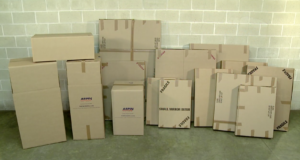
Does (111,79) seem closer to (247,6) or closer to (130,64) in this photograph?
(130,64)

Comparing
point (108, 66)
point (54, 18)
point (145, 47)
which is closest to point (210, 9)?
point (145, 47)

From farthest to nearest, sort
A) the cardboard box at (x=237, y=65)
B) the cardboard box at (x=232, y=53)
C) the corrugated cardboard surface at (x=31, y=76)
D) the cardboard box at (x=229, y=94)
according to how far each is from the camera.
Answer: the cardboard box at (x=232, y=53) < the cardboard box at (x=237, y=65) < the cardboard box at (x=229, y=94) < the corrugated cardboard surface at (x=31, y=76)

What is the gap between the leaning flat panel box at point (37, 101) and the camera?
254cm

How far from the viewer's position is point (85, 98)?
2781mm

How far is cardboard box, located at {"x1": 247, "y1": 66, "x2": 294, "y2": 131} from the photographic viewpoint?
3098 mm

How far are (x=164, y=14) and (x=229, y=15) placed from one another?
855mm

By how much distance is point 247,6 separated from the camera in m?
3.36

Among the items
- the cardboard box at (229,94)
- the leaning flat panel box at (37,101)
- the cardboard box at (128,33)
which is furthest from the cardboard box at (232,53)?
the leaning flat panel box at (37,101)

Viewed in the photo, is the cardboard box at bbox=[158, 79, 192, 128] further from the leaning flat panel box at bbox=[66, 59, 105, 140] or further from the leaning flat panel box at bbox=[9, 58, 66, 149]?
the leaning flat panel box at bbox=[9, 58, 66, 149]

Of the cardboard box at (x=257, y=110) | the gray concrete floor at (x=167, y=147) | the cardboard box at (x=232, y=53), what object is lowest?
the gray concrete floor at (x=167, y=147)

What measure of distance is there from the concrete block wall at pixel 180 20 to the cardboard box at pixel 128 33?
0.10 m

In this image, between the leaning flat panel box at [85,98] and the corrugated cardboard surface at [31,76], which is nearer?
the corrugated cardboard surface at [31,76]

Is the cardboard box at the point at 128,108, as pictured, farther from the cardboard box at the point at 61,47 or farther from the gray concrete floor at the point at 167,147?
the cardboard box at the point at 61,47

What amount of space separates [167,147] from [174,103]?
602 millimetres
